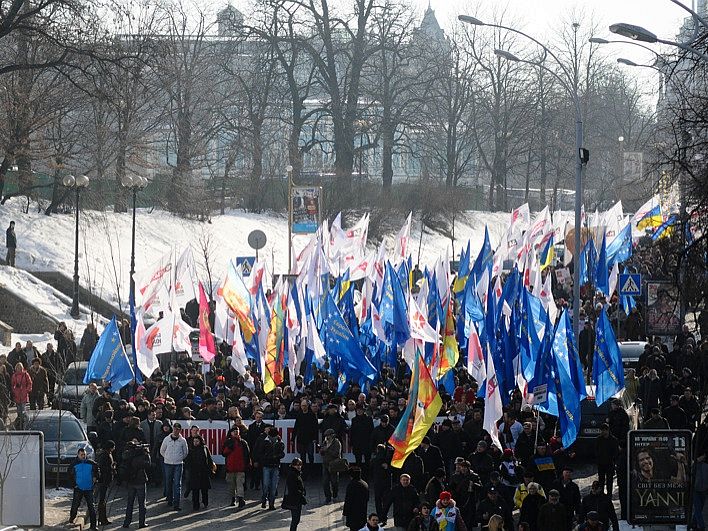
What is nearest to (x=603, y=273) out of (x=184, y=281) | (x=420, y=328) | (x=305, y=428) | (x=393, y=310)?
(x=393, y=310)

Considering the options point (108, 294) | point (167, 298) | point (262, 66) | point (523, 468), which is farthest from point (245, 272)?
point (262, 66)

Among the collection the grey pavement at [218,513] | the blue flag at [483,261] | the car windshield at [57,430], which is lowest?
the grey pavement at [218,513]

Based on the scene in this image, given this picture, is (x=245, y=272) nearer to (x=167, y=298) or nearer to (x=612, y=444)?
(x=167, y=298)

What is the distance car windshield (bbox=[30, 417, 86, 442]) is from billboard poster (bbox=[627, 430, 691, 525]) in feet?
29.2

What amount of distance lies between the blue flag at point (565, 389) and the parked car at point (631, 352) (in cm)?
903

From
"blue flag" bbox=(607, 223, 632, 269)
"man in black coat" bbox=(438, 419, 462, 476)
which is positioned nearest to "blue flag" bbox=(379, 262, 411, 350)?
"man in black coat" bbox=(438, 419, 462, 476)

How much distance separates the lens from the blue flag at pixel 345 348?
78.0 feet

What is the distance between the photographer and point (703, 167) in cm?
1589

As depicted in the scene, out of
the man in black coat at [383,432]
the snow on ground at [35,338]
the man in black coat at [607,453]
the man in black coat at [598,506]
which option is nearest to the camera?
the man in black coat at [598,506]

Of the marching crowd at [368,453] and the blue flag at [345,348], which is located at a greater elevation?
the blue flag at [345,348]

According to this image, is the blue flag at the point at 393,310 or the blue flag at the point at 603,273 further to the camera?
the blue flag at the point at 603,273

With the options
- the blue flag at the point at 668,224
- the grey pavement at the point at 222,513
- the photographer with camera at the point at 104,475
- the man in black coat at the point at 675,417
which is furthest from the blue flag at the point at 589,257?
the photographer with camera at the point at 104,475

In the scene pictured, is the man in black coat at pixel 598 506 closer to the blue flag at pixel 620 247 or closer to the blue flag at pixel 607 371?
the blue flag at pixel 607 371

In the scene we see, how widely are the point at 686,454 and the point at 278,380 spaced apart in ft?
30.6
